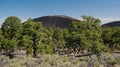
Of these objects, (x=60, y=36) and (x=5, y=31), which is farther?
(x=60, y=36)

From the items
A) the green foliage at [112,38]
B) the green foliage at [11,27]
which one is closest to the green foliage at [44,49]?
the green foliage at [11,27]

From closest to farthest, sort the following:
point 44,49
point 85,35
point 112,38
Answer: point 44,49
point 85,35
point 112,38

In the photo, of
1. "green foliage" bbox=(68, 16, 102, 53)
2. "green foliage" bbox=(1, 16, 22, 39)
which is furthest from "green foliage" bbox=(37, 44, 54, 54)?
"green foliage" bbox=(1, 16, 22, 39)

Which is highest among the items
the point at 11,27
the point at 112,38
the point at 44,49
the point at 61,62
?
the point at 11,27

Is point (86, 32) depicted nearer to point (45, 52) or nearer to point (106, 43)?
point (45, 52)

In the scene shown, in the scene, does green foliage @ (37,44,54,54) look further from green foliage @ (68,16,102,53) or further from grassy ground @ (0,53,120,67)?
grassy ground @ (0,53,120,67)

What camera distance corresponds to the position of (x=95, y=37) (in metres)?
47.2

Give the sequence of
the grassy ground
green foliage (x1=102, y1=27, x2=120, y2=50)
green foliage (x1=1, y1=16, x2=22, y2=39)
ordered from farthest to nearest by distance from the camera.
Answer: green foliage (x1=102, y1=27, x2=120, y2=50) → green foliage (x1=1, y1=16, x2=22, y2=39) → the grassy ground

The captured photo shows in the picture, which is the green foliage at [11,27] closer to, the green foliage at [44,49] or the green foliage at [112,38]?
the green foliage at [44,49]

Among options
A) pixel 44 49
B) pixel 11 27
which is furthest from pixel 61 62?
pixel 11 27

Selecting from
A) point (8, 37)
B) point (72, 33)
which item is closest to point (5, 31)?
point (8, 37)

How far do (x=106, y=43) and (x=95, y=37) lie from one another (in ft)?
58.7

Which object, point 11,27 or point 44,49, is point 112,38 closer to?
point 44,49

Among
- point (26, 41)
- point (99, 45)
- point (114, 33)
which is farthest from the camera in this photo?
point (114, 33)
